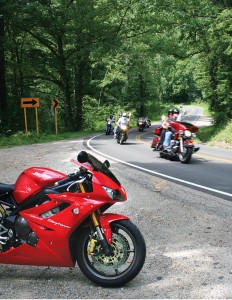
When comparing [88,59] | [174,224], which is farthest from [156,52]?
[174,224]

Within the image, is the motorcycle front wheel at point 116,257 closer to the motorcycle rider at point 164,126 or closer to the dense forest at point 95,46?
the motorcycle rider at point 164,126

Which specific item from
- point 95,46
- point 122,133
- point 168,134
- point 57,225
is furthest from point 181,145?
point 95,46

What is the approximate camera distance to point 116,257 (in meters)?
3.81

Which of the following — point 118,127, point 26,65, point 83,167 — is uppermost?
point 26,65

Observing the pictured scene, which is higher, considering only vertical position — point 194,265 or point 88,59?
point 88,59

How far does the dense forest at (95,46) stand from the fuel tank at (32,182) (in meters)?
17.8

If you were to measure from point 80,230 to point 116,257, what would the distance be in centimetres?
46

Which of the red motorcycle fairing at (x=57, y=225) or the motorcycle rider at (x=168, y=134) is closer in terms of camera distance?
the red motorcycle fairing at (x=57, y=225)

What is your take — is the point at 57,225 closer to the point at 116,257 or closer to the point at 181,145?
the point at 116,257

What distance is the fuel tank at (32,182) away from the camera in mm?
3906

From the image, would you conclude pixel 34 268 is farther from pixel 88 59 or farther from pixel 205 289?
pixel 88 59

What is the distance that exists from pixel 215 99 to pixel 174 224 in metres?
21.4

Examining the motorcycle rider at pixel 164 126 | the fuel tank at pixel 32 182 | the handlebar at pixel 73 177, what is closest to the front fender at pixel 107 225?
the handlebar at pixel 73 177

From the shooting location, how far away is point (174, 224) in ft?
18.9
